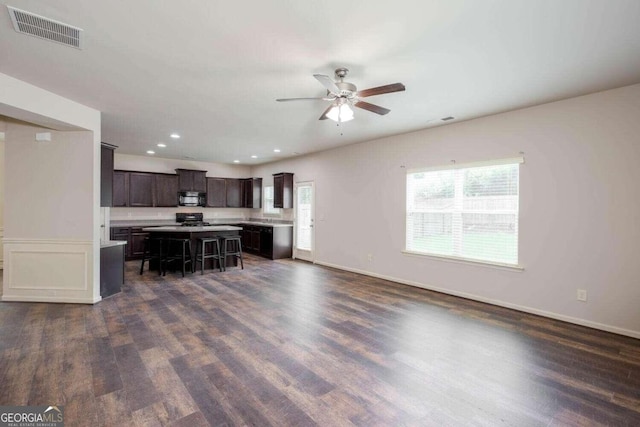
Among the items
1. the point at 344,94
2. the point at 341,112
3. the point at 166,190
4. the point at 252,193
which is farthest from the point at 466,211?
the point at 166,190

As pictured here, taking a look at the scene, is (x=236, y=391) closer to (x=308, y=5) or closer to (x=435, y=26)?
(x=308, y=5)

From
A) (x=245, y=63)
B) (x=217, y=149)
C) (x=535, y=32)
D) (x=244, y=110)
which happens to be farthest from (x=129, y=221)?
(x=535, y=32)

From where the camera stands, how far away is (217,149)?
6.90 metres

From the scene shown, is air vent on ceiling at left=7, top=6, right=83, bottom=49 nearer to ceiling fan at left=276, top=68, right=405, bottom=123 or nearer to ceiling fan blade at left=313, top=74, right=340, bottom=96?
ceiling fan at left=276, top=68, right=405, bottom=123

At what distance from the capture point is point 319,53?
259cm

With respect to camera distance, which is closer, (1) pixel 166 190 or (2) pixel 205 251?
(2) pixel 205 251

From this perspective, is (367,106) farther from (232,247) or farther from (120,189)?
(120,189)

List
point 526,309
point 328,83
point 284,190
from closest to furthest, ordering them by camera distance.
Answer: point 328,83 < point 526,309 < point 284,190

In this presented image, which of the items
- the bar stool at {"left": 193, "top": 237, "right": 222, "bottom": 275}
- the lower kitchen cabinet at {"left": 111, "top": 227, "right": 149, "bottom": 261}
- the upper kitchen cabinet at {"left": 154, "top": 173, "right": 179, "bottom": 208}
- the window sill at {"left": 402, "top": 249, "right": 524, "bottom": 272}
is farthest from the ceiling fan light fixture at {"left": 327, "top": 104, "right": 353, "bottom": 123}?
the upper kitchen cabinet at {"left": 154, "top": 173, "right": 179, "bottom": 208}

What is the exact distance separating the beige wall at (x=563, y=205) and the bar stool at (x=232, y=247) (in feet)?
11.2

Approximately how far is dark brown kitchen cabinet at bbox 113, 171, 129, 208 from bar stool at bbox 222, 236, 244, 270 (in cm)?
305

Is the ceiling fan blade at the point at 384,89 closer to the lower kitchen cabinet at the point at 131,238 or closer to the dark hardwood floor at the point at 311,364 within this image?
the dark hardwood floor at the point at 311,364

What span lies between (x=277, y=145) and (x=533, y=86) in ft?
14.6

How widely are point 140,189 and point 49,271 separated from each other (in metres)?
3.98
